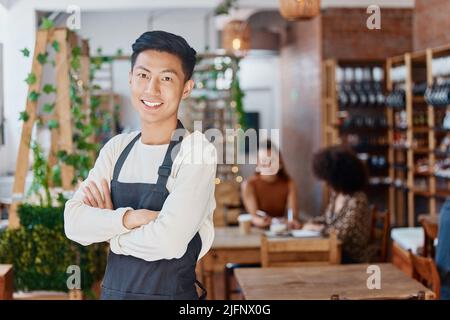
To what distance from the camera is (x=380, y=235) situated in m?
4.79

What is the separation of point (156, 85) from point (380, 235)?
130 inches

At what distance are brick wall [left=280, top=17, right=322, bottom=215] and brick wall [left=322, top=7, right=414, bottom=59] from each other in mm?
156

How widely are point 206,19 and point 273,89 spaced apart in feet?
12.9

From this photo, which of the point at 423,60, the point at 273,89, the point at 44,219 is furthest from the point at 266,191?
the point at 273,89

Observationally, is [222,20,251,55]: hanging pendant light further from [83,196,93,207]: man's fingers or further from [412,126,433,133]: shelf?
[83,196,93,207]: man's fingers

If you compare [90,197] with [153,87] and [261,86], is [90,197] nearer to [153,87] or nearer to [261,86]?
[153,87]

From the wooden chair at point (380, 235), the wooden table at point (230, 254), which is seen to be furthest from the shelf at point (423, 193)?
the wooden table at point (230, 254)

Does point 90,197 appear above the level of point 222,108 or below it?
below

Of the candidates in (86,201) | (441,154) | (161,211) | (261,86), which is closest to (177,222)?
(161,211)

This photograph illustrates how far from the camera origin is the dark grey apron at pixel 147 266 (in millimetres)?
1846

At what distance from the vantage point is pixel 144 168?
1.86m

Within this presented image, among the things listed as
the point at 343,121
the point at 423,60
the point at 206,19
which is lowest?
the point at 343,121

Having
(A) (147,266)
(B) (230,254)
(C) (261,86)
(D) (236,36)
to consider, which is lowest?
(B) (230,254)
